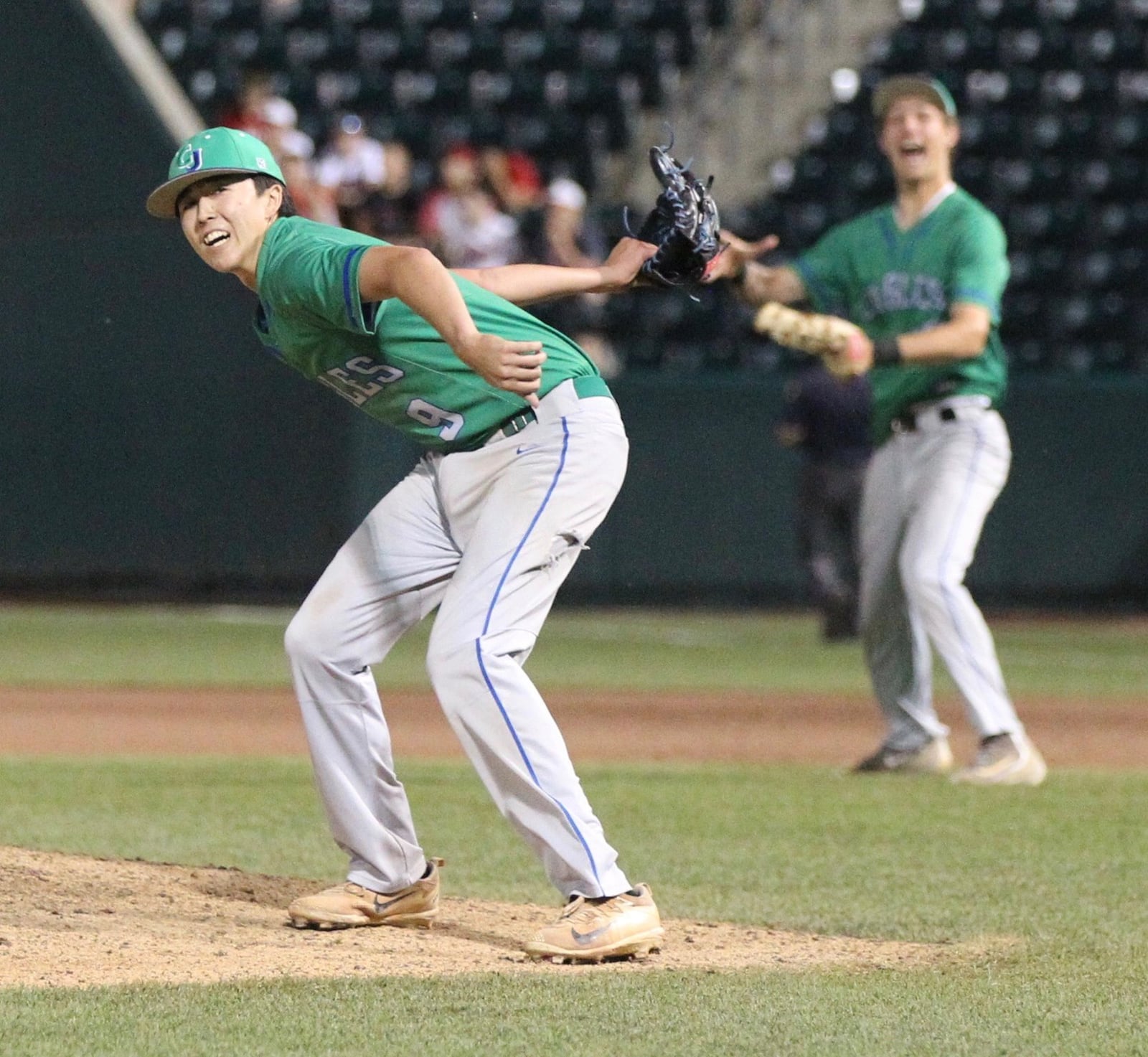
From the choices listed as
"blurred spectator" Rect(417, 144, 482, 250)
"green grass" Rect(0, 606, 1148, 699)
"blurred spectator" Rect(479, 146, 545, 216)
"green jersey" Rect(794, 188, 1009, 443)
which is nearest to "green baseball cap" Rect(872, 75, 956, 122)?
"green jersey" Rect(794, 188, 1009, 443)

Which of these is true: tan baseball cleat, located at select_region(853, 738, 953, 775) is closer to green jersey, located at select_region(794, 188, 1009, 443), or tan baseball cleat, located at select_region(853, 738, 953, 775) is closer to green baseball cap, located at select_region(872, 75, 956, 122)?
green jersey, located at select_region(794, 188, 1009, 443)

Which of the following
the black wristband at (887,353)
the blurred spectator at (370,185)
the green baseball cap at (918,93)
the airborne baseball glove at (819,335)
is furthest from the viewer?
the blurred spectator at (370,185)

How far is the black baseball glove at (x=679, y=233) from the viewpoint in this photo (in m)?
4.40

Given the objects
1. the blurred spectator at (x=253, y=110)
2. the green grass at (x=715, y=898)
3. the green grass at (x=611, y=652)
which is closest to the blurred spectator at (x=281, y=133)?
the blurred spectator at (x=253, y=110)

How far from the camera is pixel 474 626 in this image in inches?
159

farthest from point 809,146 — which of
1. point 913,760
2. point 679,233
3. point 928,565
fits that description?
point 679,233

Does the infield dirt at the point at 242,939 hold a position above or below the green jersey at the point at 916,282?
below

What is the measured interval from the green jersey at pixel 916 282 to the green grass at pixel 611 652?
3504 mm

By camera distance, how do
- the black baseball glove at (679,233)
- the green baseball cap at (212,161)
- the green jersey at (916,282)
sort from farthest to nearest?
the green jersey at (916,282) < the black baseball glove at (679,233) < the green baseball cap at (212,161)

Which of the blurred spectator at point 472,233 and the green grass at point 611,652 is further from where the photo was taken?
the blurred spectator at point 472,233

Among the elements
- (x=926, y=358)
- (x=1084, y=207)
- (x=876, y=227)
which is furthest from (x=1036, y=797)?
(x=1084, y=207)

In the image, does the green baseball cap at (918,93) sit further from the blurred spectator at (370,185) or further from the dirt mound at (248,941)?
the blurred spectator at (370,185)

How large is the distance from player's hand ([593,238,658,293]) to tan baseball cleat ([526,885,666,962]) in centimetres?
124

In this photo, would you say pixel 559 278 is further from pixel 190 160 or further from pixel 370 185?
pixel 370 185
